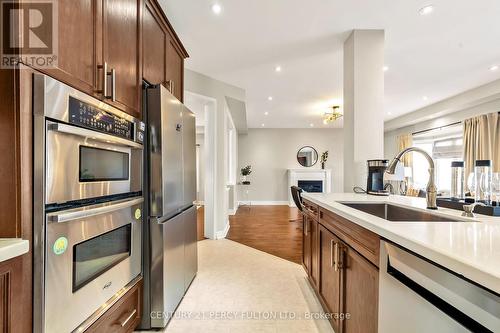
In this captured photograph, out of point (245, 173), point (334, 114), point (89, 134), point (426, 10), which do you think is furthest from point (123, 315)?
point (245, 173)

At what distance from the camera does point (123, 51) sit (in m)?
1.36

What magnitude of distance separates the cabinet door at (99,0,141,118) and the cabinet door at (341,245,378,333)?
154cm

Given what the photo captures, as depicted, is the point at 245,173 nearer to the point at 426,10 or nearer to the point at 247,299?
the point at 247,299

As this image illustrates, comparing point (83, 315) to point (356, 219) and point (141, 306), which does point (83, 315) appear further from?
point (356, 219)

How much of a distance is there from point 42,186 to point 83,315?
620 mm

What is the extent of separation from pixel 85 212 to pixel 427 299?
52.1 inches

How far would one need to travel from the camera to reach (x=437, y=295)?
0.70 metres

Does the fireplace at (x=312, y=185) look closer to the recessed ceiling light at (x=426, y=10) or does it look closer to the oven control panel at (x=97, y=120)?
the recessed ceiling light at (x=426, y=10)

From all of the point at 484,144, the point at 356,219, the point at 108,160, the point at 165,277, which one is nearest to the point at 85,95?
the point at 108,160

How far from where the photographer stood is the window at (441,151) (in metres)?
5.54

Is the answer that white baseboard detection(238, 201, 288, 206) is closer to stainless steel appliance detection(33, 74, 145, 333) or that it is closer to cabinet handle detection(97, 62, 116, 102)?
stainless steel appliance detection(33, 74, 145, 333)

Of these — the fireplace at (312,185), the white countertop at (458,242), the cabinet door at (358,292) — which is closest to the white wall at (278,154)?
the fireplace at (312,185)

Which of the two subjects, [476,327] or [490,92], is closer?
[476,327]

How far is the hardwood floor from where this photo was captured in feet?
11.0
